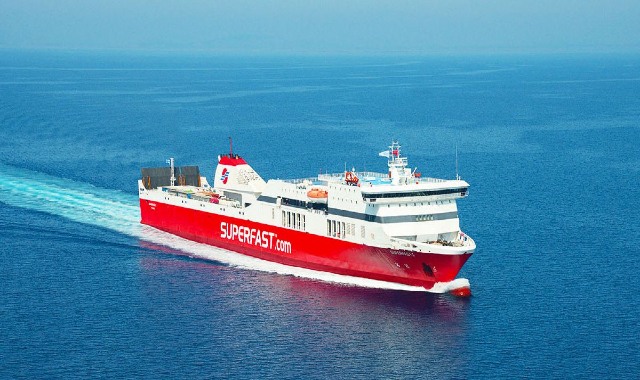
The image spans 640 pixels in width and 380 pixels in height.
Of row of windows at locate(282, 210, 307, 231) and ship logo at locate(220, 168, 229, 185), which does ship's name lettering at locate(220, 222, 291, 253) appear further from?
ship logo at locate(220, 168, 229, 185)

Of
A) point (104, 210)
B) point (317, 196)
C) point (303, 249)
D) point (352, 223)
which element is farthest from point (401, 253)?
point (104, 210)

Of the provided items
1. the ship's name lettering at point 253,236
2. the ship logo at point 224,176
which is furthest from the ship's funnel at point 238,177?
the ship's name lettering at point 253,236

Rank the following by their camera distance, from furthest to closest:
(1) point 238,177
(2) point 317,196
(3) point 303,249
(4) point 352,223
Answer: (1) point 238,177 < (3) point 303,249 < (2) point 317,196 < (4) point 352,223

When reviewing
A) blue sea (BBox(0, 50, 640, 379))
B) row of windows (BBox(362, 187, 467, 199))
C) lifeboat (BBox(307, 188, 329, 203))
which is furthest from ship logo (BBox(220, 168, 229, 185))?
row of windows (BBox(362, 187, 467, 199))

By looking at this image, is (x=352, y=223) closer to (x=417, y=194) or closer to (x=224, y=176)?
(x=417, y=194)

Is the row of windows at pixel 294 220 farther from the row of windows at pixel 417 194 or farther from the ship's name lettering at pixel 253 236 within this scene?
the row of windows at pixel 417 194

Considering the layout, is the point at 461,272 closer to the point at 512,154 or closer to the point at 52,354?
the point at 52,354
